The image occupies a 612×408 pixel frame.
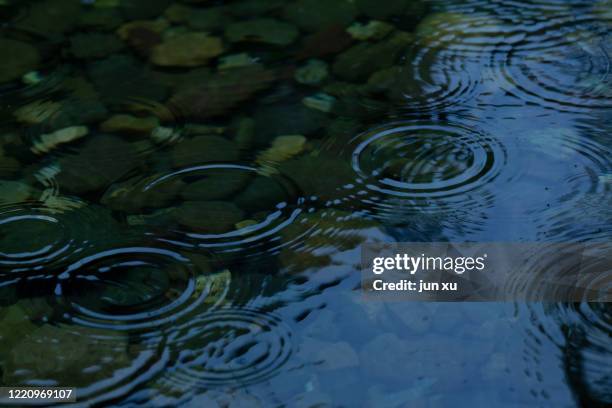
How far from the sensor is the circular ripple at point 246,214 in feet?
3.78

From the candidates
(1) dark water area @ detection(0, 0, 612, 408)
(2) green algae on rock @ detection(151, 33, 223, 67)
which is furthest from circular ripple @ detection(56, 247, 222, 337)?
(2) green algae on rock @ detection(151, 33, 223, 67)

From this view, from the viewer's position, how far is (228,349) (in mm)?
1005

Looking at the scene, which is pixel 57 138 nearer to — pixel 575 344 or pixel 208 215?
pixel 208 215

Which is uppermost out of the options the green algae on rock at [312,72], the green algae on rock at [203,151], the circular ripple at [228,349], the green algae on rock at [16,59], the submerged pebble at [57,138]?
the green algae on rock at [312,72]

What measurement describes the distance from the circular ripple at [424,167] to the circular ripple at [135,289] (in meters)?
0.28

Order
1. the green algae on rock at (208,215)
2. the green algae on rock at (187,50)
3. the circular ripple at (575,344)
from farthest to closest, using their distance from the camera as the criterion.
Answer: the green algae on rock at (187,50) → the green algae on rock at (208,215) → the circular ripple at (575,344)

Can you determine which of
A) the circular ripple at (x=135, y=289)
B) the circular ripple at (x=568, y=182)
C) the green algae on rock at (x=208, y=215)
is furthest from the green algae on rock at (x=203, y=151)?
the circular ripple at (x=568, y=182)

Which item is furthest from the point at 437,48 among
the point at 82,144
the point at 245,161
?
the point at 82,144

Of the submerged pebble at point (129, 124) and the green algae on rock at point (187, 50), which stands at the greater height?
the green algae on rock at point (187, 50)

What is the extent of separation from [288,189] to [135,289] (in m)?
0.29

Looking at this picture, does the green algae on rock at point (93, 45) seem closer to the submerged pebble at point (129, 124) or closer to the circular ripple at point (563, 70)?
the submerged pebble at point (129, 124)

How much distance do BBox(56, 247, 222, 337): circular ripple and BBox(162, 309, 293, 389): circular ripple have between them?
0.11 feet

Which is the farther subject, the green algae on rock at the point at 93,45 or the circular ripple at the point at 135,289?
→ the green algae on rock at the point at 93,45

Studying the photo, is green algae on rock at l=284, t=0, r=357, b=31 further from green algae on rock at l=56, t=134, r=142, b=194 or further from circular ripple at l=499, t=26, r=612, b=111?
green algae on rock at l=56, t=134, r=142, b=194
